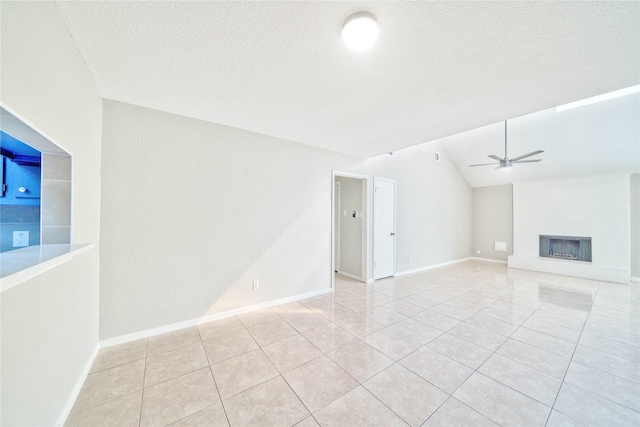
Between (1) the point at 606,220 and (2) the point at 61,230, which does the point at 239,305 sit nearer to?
(2) the point at 61,230

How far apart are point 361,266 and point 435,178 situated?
3288 mm

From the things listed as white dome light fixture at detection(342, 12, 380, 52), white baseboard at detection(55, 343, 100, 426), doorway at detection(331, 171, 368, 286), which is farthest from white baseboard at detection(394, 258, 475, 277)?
white baseboard at detection(55, 343, 100, 426)

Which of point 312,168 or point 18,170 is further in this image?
point 312,168

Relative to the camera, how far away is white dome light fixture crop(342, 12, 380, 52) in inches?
52.9

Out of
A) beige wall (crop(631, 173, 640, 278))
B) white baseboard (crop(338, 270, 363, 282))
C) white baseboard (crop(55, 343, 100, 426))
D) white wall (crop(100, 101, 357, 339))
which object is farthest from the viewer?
beige wall (crop(631, 173, 640, 278))

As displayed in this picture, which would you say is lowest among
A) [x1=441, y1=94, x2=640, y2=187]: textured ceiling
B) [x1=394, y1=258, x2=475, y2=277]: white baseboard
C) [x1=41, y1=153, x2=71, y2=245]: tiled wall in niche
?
[x1=394, y1=258, x2=475, y2=277]: white baseboard

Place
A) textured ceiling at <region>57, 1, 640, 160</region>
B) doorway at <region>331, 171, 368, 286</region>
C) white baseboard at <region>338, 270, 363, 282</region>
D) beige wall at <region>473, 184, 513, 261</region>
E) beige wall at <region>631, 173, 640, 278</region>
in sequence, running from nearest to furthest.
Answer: textured ceiling at <region>57, 1, 640, 160</region> < doorway at <region>331, 171, 368, 286</region> < white baseboard at <region>338, 270, 363, 282</region> < beige wall at <region>631, 173, 640, 278</region> < beige wall at <region>473, 184, 513, 261</region>

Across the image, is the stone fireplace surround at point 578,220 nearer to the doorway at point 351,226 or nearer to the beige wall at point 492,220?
the beige wall at point 492,220

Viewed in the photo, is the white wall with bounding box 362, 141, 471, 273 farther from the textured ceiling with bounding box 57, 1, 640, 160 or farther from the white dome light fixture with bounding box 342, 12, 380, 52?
the white dome light fixture with bounding box 342, 12, 380, 52

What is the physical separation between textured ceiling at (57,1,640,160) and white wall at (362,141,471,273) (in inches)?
97.3

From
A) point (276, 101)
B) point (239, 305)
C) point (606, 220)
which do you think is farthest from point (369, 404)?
point (606, 220)

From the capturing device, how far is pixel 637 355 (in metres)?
2.29

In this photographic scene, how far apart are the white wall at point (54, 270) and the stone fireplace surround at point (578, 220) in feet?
28.0

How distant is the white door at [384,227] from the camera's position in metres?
4.74
